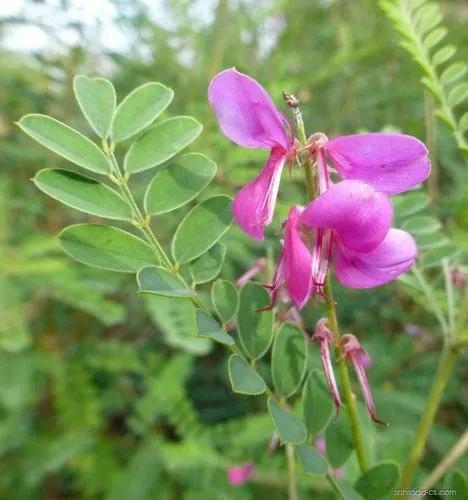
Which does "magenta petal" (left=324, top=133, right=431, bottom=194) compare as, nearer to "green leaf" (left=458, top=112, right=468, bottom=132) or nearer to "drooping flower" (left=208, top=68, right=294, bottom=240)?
"drooping flower" (left=208, top=68, right=294, bottom=240)

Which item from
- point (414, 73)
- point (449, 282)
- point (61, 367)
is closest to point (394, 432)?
point (449, 282)

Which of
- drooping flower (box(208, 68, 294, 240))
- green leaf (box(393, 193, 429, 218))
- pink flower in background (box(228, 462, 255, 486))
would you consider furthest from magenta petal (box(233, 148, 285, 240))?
pink flower in background (box(228, 462, 255, 486))

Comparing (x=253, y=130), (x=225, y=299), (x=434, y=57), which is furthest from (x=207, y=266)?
(x=434, y=57)

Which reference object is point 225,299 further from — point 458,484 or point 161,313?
point 161,313

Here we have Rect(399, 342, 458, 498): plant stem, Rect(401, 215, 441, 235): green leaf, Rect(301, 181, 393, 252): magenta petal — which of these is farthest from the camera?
Rect(401, 215, 441, 235): green leaf

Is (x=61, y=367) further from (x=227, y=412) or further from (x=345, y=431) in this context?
(x=345, y=431)

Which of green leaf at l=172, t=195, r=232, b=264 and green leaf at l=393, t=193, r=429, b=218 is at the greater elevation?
green leaf at l=172, t=195, r=232, b=264
